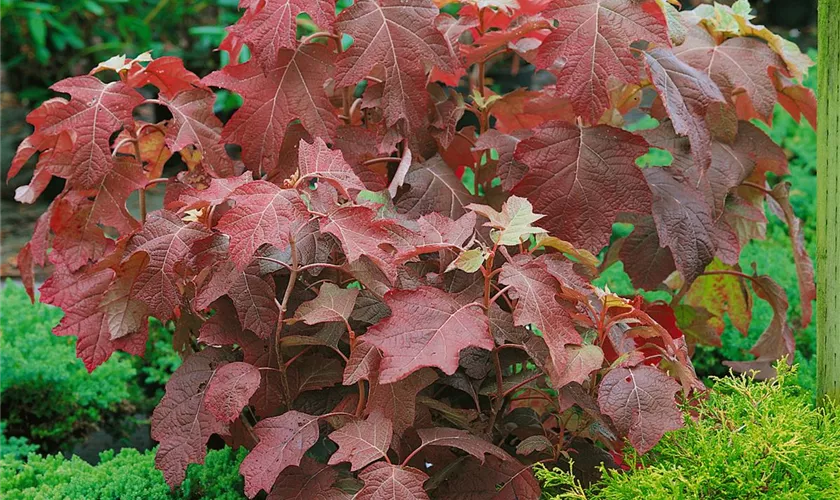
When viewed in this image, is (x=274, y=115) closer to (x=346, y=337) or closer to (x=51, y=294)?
(x=346, y=337)

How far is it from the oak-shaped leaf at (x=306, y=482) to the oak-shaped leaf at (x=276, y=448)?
75mm

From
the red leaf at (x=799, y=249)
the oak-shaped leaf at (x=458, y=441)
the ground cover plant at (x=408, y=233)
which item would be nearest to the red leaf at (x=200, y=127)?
the ground cover plant at (x=408, y=233)

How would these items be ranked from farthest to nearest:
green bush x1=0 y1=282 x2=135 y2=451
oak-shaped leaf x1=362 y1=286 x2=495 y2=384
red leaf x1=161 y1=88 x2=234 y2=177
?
green bush x1=0 y1=282 x2=135 y2=451 → red leaf x1=161 y1=88 x2=234 y2=177 → oak-shaped leaf x1=362 y1=286 x2=495 y2=384

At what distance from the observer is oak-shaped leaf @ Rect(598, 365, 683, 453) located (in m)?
1.24

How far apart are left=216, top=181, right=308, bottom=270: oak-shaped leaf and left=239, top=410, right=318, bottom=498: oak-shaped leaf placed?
28 centimetres

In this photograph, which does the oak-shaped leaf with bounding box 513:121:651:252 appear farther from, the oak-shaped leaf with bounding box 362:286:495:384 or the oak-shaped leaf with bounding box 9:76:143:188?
the oak-shaped leaf with bounding box 9:76:143:188

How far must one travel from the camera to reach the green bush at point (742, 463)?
1199 mm

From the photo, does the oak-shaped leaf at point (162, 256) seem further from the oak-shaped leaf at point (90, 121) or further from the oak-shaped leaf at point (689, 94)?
the oak-shaped leaf at point (689, 94)

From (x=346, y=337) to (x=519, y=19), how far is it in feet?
2.28

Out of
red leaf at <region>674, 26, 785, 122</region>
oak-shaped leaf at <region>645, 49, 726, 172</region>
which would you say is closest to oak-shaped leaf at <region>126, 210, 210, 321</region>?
oak-shaped leaf at <region>645, 49, 726, 172</region>

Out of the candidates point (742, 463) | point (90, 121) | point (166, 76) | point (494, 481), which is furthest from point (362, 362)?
point (166, 76)

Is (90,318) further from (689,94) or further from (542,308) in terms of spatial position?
(689,94)

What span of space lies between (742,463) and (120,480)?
111cm

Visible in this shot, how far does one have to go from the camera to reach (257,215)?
1.25 m
